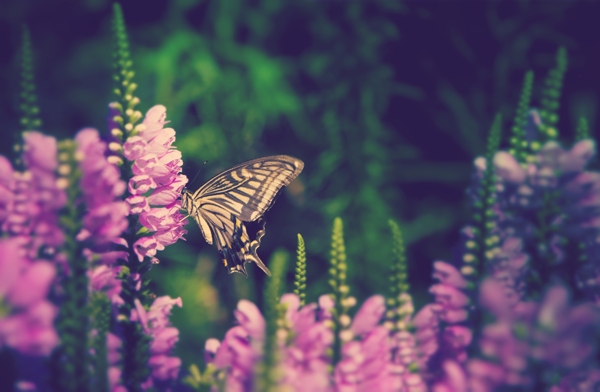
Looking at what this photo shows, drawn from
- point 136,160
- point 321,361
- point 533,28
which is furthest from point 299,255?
point 533,28

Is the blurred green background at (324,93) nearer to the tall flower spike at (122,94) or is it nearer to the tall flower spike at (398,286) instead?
the tall flower spike at (122,94)

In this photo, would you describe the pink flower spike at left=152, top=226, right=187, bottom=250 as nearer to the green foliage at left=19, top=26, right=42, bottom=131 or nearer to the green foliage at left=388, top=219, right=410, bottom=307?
the green foliage at left=19, top=26, right=42, bottom=131

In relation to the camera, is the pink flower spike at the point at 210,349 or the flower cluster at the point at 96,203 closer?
the flower cluster at the point at 96,203

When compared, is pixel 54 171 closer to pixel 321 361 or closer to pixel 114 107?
pixel 114 107

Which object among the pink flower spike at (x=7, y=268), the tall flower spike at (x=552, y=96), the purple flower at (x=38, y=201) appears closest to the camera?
the pink flower spike at (x=7, y=268)

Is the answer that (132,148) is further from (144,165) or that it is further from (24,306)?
(24,306)

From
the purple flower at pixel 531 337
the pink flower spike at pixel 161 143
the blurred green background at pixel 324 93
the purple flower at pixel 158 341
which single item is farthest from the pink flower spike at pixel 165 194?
the blurred green background at pixel 324 93

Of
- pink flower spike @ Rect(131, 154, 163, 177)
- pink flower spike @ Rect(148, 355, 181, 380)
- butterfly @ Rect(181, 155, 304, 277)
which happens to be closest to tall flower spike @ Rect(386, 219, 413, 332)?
pink flower spike @ Rect(148, 355, 181, 380)
